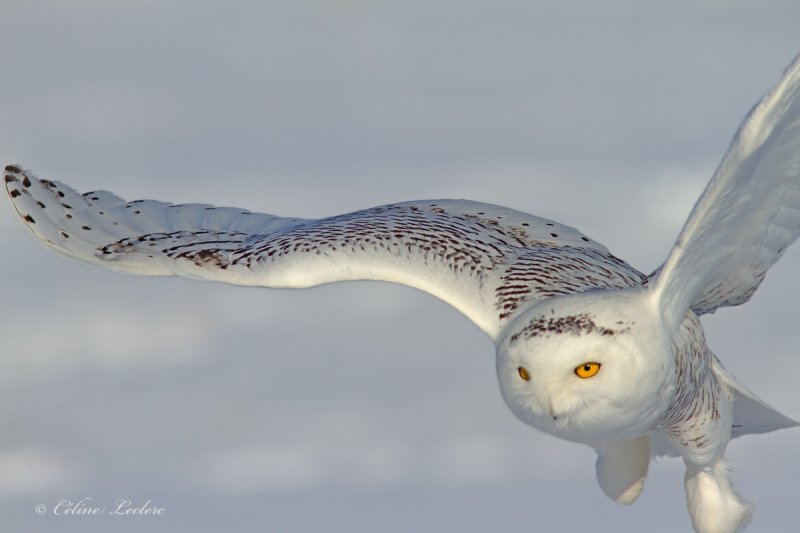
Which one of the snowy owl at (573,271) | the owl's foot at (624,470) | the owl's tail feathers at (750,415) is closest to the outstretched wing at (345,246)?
the snowy owl at (573,271)

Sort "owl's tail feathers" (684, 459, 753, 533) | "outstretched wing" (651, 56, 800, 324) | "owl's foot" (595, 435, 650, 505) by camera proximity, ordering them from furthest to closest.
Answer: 1. "owl's foot" (595, 435, 650, 505)
2. "owl's tail feathers" (684, 459, 753, 533)
3. "outstretched wing" (651, 56, 800, 324)

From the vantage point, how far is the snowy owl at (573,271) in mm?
9016

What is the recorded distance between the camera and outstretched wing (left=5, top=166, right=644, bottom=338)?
1012 cm

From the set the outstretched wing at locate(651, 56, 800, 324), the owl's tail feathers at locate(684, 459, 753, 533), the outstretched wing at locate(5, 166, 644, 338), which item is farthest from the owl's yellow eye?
the owl's tail feathers at locate(684, 459, 753, 533)

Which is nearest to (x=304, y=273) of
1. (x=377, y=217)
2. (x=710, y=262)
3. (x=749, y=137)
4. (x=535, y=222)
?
(x=377, y=217)

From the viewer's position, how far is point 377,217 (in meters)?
11.0

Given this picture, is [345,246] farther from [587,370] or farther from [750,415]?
[750,415]

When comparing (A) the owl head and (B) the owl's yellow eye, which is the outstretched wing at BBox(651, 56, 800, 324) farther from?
(B) the owl's yellow eye

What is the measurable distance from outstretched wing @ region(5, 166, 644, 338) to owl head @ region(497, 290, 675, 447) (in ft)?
1.81

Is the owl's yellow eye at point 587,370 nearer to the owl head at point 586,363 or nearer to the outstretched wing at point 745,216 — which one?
the owl head at point 586,363

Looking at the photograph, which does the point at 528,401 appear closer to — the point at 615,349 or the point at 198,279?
the point at 615,349

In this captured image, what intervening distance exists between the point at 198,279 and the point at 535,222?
229 cm

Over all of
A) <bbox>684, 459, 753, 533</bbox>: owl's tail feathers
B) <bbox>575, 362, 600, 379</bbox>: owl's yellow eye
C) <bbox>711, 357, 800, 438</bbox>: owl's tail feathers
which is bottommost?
<bbox>684, 459, 753, 533</bbox>: owl's tail feathers

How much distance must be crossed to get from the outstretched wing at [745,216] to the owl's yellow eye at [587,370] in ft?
2.16
